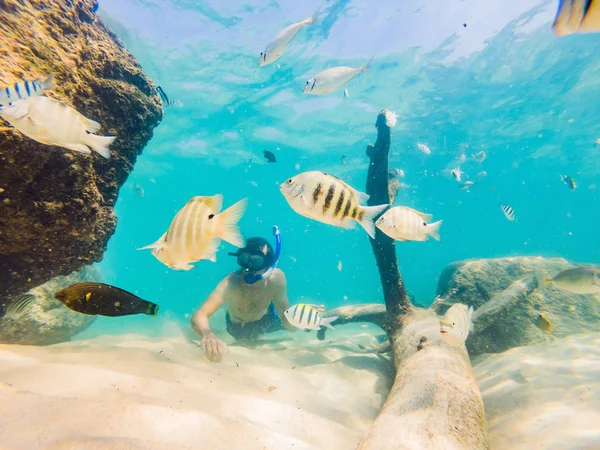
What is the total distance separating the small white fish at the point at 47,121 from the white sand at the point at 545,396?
449cm

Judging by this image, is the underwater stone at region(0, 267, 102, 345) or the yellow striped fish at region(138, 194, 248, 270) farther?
the underwater stone at region(0, 267, 102, 345)

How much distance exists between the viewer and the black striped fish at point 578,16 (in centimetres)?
103

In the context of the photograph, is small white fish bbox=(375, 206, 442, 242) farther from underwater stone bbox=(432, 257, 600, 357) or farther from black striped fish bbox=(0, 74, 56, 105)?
underwater stone bbox=(432, 257, 600, 357)

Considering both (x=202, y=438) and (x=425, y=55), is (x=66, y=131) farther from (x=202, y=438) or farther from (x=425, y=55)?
(x=425, y=55)

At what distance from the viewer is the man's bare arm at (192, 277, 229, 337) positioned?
487 centimetres

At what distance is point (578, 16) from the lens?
106 centimetres

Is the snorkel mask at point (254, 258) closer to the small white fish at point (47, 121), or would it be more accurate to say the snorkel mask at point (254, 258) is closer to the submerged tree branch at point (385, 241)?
the submerged tree branch at point (385, 241)

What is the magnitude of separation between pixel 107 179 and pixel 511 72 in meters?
24.4

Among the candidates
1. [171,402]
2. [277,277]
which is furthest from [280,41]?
[277,277]

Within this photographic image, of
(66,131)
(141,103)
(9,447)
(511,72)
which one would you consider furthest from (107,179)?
(511,72)

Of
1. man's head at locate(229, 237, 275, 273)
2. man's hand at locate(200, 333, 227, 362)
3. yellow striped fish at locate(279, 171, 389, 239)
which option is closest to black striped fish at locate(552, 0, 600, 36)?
yellow striped fish at locate(279, 171, 389, 239)

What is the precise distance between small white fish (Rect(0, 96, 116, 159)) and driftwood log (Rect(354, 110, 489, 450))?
3.18 metres

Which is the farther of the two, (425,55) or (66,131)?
(425,55)

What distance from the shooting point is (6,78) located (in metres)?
2.49
